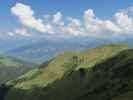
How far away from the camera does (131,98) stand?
146 meters

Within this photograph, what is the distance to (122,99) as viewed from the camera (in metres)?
149

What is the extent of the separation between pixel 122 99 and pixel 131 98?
5263mm
